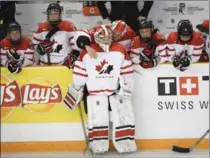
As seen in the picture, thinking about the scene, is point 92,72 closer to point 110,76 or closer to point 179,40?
point 110,76

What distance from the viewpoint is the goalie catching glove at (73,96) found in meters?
3.39

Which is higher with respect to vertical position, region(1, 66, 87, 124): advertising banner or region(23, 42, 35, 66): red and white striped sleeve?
region(23, 42, 35, 66): red and white striped sleeve

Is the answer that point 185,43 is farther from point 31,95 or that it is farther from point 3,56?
point 3,56

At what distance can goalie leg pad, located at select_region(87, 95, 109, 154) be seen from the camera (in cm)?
335

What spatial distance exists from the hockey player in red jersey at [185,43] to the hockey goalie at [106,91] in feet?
1.29

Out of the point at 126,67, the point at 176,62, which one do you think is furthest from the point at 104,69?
the point at 176,62

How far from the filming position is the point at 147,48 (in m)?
3.48

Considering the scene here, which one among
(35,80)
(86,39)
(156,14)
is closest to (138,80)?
(86,39)

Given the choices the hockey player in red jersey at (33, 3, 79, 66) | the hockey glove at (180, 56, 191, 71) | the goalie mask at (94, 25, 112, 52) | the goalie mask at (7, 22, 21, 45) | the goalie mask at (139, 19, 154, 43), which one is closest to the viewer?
the goalie mask at (94, 25, 112, 52)

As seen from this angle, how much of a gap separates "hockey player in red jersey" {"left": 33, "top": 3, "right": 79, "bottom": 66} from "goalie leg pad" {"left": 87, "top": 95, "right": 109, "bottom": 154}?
51 centimetres

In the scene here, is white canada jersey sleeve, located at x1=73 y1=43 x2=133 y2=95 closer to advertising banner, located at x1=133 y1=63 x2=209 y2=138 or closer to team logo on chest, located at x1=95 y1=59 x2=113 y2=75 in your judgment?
team logo on chest, located at x1=95 y1=59 x2=113 y2=75

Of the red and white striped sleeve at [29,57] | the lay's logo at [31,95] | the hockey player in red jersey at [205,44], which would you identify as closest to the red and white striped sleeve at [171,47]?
the hockey player in red jersey at [205,44]

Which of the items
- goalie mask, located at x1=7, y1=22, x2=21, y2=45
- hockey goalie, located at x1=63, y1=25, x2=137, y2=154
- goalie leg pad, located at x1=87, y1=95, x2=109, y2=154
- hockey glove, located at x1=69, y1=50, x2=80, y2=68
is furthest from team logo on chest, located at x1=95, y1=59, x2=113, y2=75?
goalie mask, located at x1=7, y1=22, x2=21, y2=45

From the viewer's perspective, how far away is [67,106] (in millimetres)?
3436
